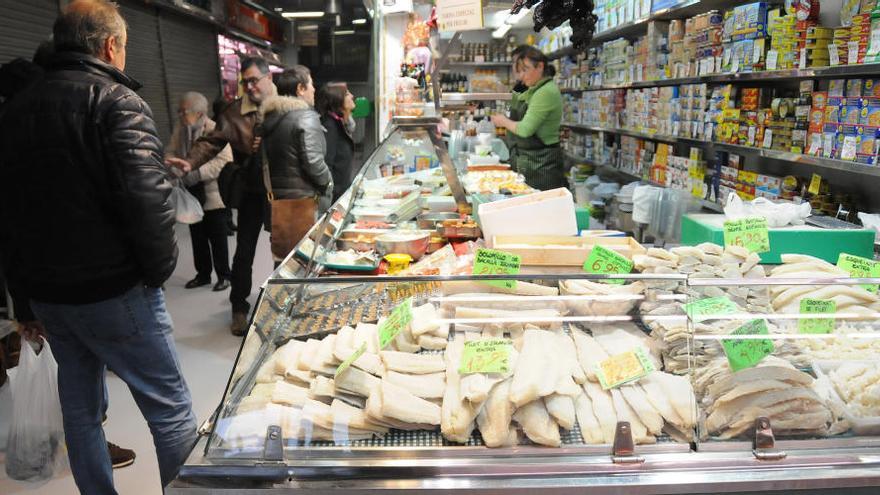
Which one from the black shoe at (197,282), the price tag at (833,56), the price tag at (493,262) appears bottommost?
the black shoe at (197,282)

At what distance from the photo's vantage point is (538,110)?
5777 mm

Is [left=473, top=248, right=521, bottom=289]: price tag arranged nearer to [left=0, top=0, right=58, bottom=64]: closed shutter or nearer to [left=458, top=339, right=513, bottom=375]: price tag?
[left=458, top=339, right=513, bottom=375]: price tag

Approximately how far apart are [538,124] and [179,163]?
123 inches

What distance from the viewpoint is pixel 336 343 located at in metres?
1.80

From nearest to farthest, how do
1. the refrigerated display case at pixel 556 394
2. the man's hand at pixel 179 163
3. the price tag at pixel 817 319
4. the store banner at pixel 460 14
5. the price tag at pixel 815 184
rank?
the refrigerated display case at pixel 556 394
the price tag at pixel 817 319
the price tag at pixel 815 184
the store banner at pixel 460 14
the man's hand at pixel 179 163

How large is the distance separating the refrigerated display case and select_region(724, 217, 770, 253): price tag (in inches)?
15.5

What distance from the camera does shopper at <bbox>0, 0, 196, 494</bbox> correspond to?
218 cm

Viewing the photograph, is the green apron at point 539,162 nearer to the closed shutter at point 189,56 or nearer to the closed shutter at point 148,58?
the closed shutter at point 148,58

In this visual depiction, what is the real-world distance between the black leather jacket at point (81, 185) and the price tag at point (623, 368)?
1.65m

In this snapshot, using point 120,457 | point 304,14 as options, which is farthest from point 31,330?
point 304,14

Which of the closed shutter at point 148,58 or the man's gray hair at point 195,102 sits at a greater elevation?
the closed shutter at point 148,58

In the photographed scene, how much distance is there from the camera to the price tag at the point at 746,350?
1.56 m

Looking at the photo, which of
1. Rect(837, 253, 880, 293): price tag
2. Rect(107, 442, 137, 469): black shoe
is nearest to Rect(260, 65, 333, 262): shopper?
Rect(107, 442, 137, 469): black shoe

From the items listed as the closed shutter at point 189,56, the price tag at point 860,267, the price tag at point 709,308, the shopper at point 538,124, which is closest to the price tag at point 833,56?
the price tag at point 860,267
